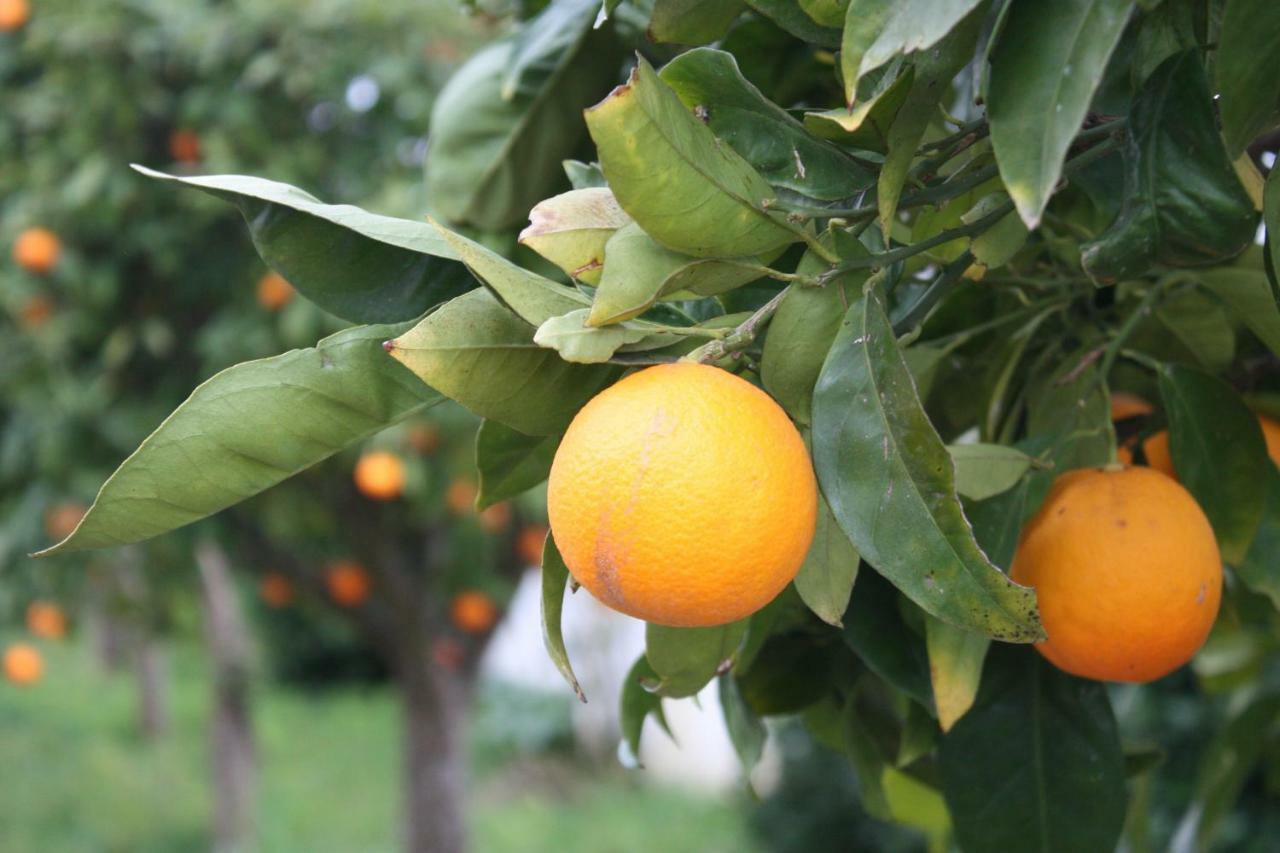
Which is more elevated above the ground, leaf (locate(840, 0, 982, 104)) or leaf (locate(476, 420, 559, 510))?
leaf (locate(840, 0, 982, 104))

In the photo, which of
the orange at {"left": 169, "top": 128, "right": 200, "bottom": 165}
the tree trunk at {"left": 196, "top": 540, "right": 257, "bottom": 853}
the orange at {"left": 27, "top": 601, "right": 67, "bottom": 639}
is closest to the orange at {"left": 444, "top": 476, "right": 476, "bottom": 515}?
the orange at {"left": 169, "top": 128, "right": 200, "bottom": 165}

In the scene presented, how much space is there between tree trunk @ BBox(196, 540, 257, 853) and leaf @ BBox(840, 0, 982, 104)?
3.57m

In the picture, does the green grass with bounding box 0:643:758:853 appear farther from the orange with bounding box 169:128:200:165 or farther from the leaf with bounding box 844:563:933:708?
the leaf with bounding box 844:563:933:708

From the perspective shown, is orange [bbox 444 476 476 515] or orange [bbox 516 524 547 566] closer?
orange [bbox 444 476 476 515]

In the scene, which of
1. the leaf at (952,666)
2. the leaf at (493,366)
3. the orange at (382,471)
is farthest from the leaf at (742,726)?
the orange at (382,471)

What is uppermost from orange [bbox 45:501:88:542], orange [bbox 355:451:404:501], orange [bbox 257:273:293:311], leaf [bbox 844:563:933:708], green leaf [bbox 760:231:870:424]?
green leaf [bbox 760:231:870:424]

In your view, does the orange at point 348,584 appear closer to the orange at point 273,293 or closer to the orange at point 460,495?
the orange at point 460,495

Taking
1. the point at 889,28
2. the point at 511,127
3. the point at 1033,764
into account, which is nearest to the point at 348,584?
the point at 511,127

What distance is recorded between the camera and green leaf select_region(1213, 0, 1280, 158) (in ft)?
1.35

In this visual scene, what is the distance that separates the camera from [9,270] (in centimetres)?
235

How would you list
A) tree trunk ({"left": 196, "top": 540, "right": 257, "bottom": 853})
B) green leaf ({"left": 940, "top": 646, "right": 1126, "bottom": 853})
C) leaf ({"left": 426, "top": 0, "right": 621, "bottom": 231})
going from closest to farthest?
green leaf ({"left": 940, "top": 646, "right": 1126, "bottom": 853}) → leaf ({"left": 426, "top": 0, "right": 621, "bottom": 231}) → tree trunk ({"left": 196, "top": 540, "right": 257, "bottom": 853})

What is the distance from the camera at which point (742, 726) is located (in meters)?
0.72

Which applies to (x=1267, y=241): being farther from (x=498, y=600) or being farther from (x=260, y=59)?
(x=498, y=600)

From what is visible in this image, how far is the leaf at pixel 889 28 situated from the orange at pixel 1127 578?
9.5 inches
